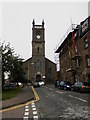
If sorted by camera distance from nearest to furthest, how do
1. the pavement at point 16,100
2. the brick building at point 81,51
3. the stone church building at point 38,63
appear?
1. the pavement at point 16,100
2. the brick building at point 81,51
3. the stone church building at point 38,63

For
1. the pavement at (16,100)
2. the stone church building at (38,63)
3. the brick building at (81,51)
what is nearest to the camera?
the pavement at (16,100)

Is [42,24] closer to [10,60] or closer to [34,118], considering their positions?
[10,60]

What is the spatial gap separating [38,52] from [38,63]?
4.40m

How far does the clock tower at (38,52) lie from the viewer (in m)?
66.1

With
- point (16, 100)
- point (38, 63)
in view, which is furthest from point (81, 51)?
point (38, 63)

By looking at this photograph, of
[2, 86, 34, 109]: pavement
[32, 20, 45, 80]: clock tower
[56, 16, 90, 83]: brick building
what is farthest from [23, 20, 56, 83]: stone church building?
[2, 86, 34, 109]: pavement

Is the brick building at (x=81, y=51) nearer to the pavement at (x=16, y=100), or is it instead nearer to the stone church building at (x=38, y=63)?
the pavement at (x=16, y=100)

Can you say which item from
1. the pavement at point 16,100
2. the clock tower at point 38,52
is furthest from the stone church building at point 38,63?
the pavement at point 16,100

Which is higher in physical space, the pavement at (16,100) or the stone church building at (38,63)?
the stone church building at (38,63)

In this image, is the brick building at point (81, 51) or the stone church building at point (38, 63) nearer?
the brick building at point (81, 51)

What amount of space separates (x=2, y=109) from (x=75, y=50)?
81.6 feet

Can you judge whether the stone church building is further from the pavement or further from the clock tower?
the pavement

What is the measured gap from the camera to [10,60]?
27875 millimetres

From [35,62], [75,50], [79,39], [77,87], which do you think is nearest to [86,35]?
[79,39]
